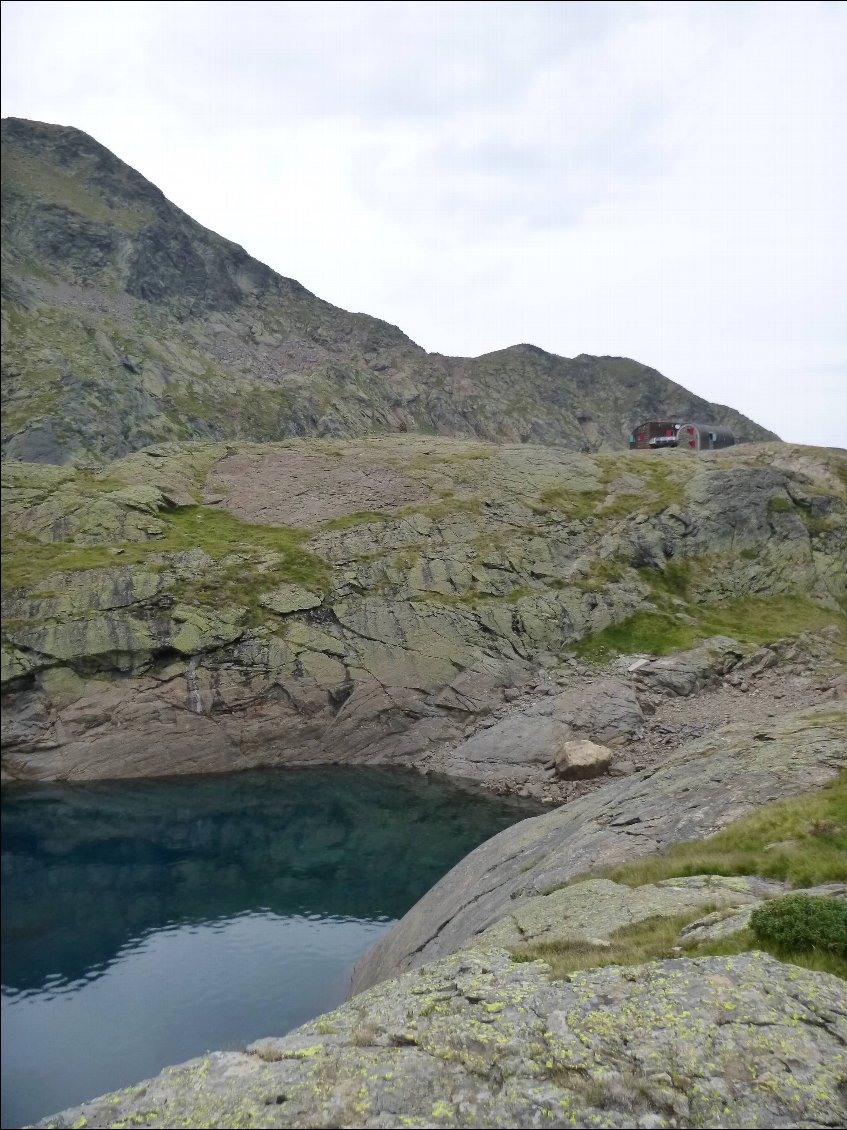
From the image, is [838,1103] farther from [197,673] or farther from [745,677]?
[745,677]

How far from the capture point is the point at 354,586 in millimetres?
68375

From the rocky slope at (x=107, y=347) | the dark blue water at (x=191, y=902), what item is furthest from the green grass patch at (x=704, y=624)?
the rocky slope at (x=107, y=347)

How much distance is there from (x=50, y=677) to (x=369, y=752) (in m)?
25.8

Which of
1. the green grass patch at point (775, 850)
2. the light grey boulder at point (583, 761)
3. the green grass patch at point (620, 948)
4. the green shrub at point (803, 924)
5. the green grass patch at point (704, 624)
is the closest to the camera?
the green shrub at point (803, 924)

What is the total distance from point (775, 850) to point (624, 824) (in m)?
7.51

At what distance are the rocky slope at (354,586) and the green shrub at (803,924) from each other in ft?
137

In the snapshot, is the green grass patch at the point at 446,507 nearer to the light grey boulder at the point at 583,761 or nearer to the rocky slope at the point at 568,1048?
the light grey boulder at the point at 583,761

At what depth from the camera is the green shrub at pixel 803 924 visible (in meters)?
14.9

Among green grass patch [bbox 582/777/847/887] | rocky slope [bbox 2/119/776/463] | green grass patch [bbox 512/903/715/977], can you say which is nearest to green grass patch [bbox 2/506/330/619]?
green grass patch [bbox 582/777/847/887]

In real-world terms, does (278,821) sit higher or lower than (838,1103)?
lower

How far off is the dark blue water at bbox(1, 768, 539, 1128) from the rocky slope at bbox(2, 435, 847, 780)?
5.28 m

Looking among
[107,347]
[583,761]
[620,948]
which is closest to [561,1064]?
[620,948]

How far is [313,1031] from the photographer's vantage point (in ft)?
49.3

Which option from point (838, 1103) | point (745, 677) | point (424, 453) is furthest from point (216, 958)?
point (424, 453)
